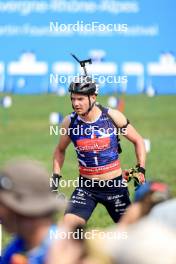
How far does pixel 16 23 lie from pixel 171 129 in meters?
4.17

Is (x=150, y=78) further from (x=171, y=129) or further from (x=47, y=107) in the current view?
(x=47, y=107)

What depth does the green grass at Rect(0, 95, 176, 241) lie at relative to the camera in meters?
13.5

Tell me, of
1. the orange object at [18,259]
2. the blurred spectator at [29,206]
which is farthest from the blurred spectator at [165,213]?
the orange object at [18,259]

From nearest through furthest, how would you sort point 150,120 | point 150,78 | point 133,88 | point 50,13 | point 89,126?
point 89,126
point 50,13
point 150,78
point 133,88
point 150,120

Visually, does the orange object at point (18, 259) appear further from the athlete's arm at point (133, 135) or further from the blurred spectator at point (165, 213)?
the athlete's arm at point (133, 135)

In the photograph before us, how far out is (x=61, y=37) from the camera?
13328mm

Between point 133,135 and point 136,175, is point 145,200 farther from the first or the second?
point 133,135

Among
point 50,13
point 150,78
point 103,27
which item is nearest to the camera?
point 103,27

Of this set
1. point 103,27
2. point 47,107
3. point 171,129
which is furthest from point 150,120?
point 103,27

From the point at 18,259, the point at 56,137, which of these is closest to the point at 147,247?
the point at 18,259

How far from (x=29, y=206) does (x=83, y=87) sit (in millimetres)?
3909

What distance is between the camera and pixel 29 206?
3582 mm

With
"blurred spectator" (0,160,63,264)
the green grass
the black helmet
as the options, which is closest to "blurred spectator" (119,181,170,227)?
"blurred spectator" (0,160,63,264)

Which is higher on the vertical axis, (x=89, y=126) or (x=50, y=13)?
(x=50, y=13)
